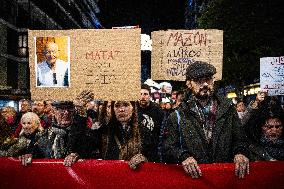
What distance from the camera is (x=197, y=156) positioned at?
3.54 meters

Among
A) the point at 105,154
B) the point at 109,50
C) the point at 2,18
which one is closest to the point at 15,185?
the point at 105,154

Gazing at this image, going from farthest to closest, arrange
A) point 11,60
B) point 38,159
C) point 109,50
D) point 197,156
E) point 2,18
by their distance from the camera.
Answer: point 11,60
point 2,18
point 109,50
point 38,159
point 197,156

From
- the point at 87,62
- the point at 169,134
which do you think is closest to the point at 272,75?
the point at 87,62

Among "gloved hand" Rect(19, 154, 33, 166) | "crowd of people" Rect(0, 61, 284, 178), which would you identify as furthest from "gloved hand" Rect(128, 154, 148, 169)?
"gloved hand" Rect(19, 154, 33, 166)

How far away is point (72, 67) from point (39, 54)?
14.2 inches

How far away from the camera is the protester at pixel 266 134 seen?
164 inches

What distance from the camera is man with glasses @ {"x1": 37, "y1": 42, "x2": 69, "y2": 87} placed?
4.37 meters

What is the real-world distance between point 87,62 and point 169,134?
1.34 meters

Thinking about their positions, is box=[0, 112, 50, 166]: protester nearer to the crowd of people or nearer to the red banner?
the crowd of people

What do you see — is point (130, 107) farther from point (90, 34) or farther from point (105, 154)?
point (90, 34)

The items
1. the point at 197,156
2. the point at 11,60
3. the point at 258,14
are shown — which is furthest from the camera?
the point at 11,60

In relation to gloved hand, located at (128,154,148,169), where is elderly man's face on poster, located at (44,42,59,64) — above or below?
above

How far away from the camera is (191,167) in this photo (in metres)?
3.40

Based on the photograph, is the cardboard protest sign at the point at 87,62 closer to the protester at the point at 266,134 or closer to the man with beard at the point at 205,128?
the man with beard at the point at 205,128
